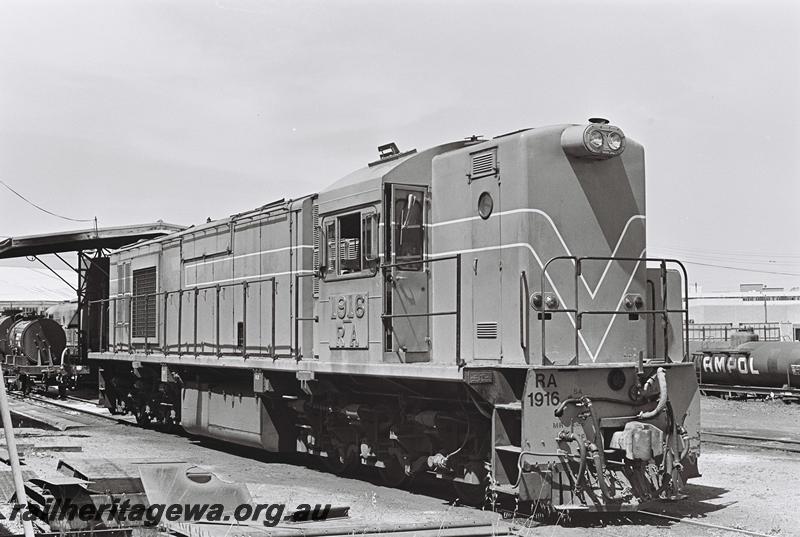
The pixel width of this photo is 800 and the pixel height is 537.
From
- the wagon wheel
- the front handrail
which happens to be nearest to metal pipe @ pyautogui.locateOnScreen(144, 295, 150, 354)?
the wagon wheel

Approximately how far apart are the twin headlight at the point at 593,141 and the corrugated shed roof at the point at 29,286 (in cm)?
5692

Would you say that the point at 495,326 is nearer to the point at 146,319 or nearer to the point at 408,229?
the point at 408,229

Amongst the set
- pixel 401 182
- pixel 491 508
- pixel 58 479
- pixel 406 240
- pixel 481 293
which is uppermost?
pixel 401 182

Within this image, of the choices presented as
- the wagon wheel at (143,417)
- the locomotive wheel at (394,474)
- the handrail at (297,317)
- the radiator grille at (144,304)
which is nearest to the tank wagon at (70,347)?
the wagon wheel at (143,417)

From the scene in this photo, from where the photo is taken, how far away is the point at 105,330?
75.9 feet

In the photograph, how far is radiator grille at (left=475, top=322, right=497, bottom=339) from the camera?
9812mm

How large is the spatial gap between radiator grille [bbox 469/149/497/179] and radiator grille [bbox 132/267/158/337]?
33.2ft

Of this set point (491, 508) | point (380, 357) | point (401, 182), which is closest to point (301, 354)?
point (380, 357)

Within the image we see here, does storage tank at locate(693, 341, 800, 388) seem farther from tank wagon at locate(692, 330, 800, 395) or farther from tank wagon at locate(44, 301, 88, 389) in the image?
tank wagon at locate(44, 301, 88, 389)

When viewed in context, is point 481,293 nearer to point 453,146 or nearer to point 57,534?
point 453,146

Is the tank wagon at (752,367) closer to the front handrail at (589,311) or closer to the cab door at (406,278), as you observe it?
the front handrail at (589,311)

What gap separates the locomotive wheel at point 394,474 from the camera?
11.0m

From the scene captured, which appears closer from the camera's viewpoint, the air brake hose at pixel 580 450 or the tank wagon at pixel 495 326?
the air brake hose at pixel 580 450

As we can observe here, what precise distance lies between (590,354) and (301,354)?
4577 mm
